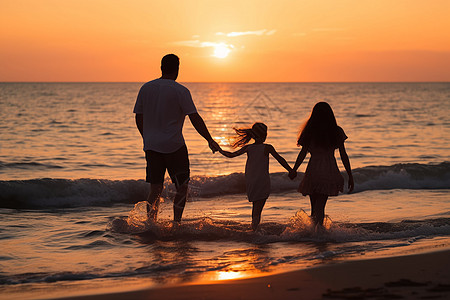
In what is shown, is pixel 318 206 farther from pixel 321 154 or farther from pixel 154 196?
pixel 154 196

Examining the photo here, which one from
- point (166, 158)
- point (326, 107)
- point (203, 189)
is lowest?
point (203, 189)

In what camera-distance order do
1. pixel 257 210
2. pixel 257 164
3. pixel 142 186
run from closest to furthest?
pixel 257 164 → pixel 257 210 → pixel 142 186

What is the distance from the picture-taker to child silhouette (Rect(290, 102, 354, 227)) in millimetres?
6098

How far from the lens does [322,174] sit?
242 inches

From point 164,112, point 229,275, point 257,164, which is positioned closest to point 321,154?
point 257,164

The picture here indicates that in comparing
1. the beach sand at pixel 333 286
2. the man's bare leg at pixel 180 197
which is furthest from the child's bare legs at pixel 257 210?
the beach sand at pixel 333 286

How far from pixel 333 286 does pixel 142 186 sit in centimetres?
785

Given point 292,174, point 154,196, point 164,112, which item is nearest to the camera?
point 164,112

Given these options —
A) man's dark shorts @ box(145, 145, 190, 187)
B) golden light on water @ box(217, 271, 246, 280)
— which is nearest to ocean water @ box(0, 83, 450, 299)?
golden light on water @ box(217, 271, 246, 280)

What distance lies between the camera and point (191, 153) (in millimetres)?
16891

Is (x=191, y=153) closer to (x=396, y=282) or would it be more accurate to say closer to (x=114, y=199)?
(x=114, y=199)

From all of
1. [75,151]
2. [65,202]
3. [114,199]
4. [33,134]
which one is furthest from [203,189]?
[33,134]

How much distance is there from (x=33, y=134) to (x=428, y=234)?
19.1m

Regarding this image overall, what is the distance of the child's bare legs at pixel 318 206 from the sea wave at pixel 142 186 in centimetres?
477
